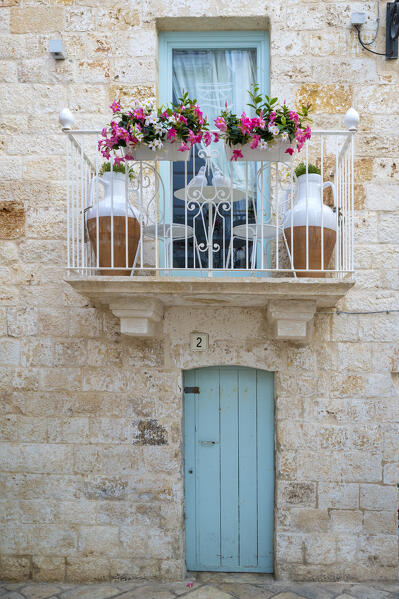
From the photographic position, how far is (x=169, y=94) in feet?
12.2

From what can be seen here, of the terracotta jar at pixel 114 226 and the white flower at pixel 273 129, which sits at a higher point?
the white flower at pixel 273 129

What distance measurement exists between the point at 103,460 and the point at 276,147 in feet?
8.50

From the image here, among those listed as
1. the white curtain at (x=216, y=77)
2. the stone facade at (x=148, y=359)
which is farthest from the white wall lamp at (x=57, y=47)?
the white curtain at (x=216, y=77)

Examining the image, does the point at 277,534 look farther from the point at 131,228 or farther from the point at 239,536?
the point at 131,228

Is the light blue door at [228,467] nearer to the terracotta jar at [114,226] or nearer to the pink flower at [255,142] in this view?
the terracotta jar at [114,226]

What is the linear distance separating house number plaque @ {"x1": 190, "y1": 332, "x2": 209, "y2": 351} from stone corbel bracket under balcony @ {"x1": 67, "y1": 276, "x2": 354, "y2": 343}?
232 mm

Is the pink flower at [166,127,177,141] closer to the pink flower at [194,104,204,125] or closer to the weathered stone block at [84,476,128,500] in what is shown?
the pink flower at [194,104,204,125]

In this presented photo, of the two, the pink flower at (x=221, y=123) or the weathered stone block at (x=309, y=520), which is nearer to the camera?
A: the pink flower at (x=221, y=123)

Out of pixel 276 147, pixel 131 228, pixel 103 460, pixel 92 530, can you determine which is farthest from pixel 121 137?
pixel 92 530

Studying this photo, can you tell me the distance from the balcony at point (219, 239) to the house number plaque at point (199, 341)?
244 millimetres

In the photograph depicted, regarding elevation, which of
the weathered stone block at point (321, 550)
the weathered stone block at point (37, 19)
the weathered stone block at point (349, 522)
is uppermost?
the weathered stone block at point (37, 19)

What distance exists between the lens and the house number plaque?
3.50 m

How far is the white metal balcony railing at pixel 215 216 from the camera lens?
3.00 metres

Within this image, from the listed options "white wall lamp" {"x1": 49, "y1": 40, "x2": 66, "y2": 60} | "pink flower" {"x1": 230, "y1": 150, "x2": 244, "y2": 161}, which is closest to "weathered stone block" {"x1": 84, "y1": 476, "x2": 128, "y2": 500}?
"pink flower" {"x1": 230, "y1": 150, "x2": 244, "y2": 161}
